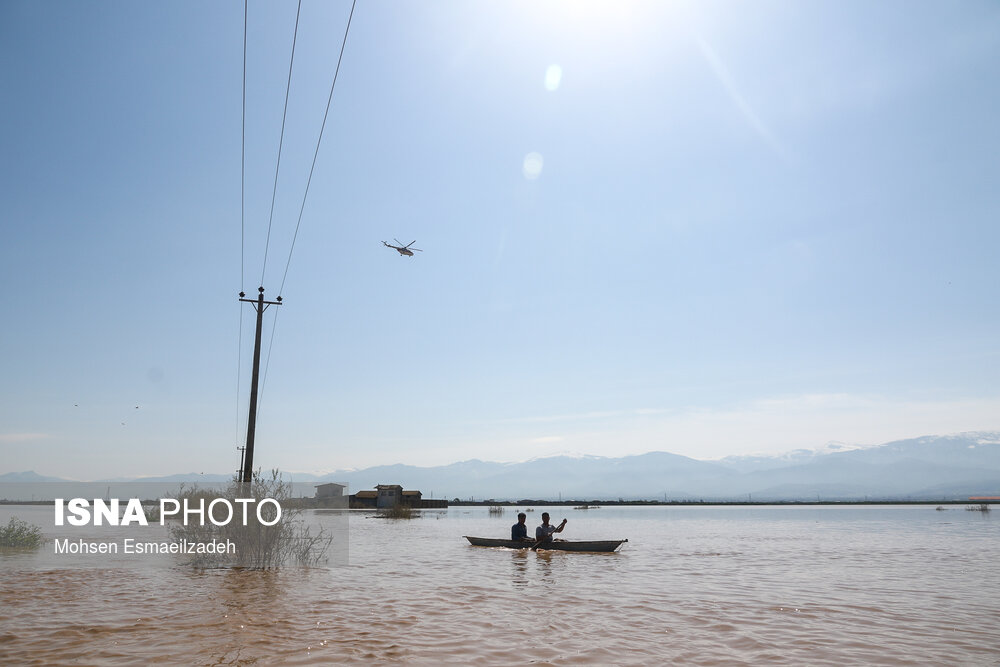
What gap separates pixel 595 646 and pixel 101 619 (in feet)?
27.7

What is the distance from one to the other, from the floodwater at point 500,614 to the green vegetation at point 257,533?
512mm

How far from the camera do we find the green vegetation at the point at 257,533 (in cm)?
1521

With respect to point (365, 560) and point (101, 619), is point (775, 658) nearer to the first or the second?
point (101, 619)

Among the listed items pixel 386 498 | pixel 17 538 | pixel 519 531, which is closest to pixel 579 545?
pixel 519 531

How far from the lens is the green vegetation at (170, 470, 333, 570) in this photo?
15.2m

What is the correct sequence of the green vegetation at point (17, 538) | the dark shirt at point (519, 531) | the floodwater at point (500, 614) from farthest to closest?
the dark shirt at point (519, 531) → the green vegetation at point (17, 538) → the floodwater at point (500, 614)

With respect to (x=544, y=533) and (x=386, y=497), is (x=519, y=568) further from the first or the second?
(x=386, y=497)

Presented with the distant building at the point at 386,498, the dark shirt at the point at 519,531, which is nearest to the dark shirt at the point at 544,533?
the dark shirt at the point at 519,531

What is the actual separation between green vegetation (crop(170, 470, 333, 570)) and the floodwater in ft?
1.68

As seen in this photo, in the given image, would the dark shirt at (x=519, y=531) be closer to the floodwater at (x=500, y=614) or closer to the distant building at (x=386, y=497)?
the floodwater at (x=500, y=614)

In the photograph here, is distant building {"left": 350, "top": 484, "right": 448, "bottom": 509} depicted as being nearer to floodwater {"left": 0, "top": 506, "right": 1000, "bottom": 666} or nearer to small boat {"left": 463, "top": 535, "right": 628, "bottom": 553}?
small boat {"left": 463, "top": 535, "right": 628, "bottom": 553}

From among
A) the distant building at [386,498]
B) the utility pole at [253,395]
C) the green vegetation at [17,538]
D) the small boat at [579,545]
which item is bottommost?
the distant building at [386,498]

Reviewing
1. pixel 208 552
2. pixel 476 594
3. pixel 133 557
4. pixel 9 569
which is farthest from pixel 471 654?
pixel 133 557

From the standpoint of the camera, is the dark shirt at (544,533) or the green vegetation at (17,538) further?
the dark shirt at (544,533)
